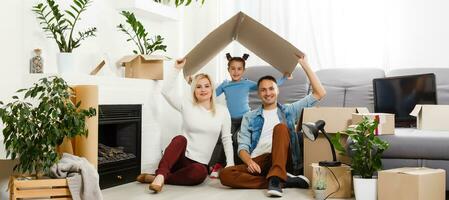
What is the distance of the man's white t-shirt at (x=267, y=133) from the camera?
392 cm

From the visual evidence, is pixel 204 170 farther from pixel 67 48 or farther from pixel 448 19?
pixel 448 19

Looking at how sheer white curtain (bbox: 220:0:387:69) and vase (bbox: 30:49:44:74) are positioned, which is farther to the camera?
sheer white curtain (bbox: 220:0:387:69)

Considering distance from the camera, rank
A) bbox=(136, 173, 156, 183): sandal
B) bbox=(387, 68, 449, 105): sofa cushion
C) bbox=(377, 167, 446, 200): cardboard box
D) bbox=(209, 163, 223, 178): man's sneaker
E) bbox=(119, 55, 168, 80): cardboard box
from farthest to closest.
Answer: bbox=(387, 68, 449, 105): sofa cushion < bbox=(209, 163, 223, 178): man's sneaker < bbox=(119, 55, 168, 80): cardboard box < bbox=(136, 173, 156, 183): sandal < bbox=(377, 167, 446, 200): cardboard box

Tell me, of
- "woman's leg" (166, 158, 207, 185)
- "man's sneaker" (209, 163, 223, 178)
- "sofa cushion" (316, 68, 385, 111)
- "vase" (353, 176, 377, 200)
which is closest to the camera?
"vase" (353, 176, 377, 200)

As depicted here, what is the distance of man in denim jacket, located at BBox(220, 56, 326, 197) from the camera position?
145 inches

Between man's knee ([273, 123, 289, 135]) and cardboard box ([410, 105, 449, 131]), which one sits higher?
cardboard box ([410, 105, 449, 131])

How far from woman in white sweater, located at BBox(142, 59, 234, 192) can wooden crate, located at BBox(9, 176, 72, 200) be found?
3.80 ft

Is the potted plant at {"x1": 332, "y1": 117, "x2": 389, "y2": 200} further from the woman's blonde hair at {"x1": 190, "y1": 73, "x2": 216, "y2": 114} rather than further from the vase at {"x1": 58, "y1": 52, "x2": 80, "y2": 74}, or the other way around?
the vase at {"x1": 58, "y1": 52, "x2": 80, "y2": 74}

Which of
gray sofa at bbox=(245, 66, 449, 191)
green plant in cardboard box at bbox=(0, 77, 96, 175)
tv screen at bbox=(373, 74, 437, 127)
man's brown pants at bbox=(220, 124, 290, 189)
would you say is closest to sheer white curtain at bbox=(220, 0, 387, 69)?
gray sofa at bbox=(245, 66, 449, 191)

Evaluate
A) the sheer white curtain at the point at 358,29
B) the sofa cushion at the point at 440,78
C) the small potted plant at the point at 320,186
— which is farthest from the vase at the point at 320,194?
the sheer white curtain at the point at 358,29

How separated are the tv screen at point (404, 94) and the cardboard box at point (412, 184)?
0.97 m

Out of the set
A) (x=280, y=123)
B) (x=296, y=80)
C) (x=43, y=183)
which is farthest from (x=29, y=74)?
(x=296, y=80)

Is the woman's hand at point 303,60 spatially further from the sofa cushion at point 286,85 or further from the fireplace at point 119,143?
the fireplace at point 119,143

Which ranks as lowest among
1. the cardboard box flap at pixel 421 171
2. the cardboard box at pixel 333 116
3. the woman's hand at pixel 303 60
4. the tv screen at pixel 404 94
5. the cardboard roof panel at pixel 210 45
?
the cardboard box flap at pixel 421 171
